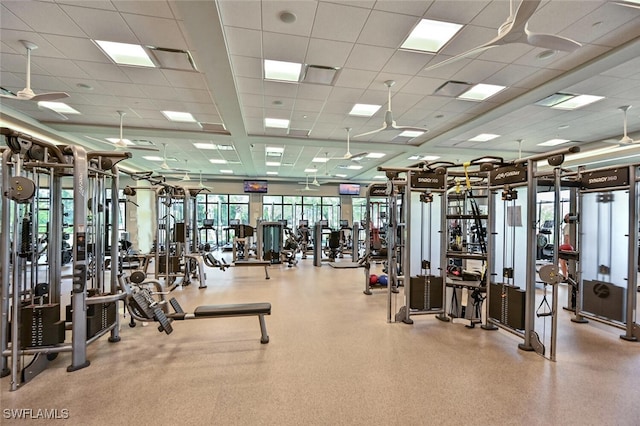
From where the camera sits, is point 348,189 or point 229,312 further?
point 348,189

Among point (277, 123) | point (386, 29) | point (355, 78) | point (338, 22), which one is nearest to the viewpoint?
point (338, 22)

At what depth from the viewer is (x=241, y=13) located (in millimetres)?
3297

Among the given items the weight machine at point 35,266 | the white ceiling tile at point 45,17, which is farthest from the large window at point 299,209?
the weight machine at point 35,266

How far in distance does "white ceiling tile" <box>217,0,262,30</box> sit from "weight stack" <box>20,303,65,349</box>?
3.39 m

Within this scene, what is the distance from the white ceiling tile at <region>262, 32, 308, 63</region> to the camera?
3.73 m

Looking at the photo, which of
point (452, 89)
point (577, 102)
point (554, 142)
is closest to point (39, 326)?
point (452, 89)

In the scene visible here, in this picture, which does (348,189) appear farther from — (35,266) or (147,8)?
(35,266)

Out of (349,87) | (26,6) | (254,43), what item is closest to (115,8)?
(26,6)

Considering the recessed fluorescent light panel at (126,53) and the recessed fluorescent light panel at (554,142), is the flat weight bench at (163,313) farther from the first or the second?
the recessed fluorescent light panel at (554,142)

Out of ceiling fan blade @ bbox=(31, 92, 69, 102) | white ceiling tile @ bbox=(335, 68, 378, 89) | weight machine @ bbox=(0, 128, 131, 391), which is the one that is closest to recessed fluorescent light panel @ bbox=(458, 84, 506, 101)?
white ceiling tile @ bbox=(335, 68, 378, 89)

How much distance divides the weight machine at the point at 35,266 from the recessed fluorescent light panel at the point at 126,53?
1.75 m

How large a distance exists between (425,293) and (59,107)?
7495 millimetres

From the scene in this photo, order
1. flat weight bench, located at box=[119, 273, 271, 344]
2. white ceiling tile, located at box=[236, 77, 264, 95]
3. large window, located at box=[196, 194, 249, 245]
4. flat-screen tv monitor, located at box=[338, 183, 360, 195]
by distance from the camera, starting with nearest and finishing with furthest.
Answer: flat weight bench, located at box=[119, 273, 271, 344] → white ceiling tile, located at box=[236, 77, 264, 95] → flat-screen tv monitor, located at box=[338, 183, 360, 195] → large window, located at box=[196, 194, 249, 245]

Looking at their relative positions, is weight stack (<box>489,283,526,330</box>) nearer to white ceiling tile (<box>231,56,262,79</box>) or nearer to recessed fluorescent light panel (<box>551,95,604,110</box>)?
recessed fluorescent light panel (<box>551,95,604,110</box>)
